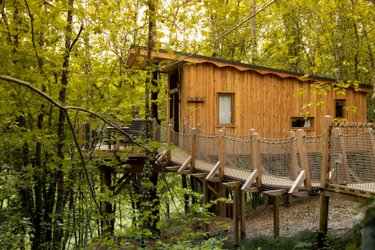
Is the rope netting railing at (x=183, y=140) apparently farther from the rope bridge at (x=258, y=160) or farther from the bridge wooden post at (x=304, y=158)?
the bridge wooden post at (x=304, y=158)

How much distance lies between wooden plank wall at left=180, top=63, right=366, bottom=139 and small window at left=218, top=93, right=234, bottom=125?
19 centimetres

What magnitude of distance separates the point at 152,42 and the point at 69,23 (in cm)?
194

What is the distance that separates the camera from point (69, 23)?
747 centimetres

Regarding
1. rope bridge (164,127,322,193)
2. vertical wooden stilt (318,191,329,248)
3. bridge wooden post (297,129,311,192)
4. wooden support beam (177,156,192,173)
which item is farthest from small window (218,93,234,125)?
vertical wooden stilt (318,191,329,248)

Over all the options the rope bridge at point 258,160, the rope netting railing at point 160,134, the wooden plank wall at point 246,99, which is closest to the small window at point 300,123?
the wooden plank wall at point 246,99

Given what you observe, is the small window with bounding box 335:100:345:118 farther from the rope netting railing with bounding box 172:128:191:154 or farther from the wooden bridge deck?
the wooden bridge deck

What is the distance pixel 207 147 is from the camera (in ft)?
35.0

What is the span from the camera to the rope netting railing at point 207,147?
10.4 m

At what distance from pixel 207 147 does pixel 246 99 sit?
4.31m

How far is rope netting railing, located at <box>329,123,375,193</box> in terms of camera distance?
6.42 metres

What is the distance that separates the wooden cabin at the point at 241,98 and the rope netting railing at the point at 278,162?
4916mm

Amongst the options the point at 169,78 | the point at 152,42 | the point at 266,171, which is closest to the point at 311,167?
the point at 266,171

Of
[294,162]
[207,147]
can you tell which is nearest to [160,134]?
[207,147]

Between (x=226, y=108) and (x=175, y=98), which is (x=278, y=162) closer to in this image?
(x=226, y=108)
